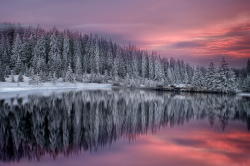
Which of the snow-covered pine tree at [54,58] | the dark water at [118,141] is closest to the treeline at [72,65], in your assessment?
the snow-covered pine tree at [54,58]

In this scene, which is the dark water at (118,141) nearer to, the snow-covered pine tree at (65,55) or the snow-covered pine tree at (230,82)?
the snow-covered pine tree at (230,82)

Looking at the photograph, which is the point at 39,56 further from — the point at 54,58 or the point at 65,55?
the point at 65,55

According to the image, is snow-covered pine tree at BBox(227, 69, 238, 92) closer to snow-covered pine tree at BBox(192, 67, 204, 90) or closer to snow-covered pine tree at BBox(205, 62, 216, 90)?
snow-covered pine tree at BBox(205, 62, 216, 90)

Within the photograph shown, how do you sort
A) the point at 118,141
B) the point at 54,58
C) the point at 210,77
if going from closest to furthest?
the point at 118,141, the point at 210,77, the point at 54,58

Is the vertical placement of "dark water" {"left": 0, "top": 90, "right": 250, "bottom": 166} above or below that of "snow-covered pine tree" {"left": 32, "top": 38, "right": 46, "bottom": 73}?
below

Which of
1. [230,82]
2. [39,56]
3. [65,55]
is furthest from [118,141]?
[65,55]

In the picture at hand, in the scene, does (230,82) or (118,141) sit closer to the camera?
(118,141)

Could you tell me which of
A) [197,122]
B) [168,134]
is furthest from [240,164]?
[197,122]

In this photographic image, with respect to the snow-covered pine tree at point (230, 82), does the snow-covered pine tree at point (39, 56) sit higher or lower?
higher

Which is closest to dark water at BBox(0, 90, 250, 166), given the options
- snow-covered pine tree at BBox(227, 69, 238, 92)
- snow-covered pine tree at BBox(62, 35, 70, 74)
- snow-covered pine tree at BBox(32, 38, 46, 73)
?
snow-covered pine tree at BBox(227, 69, 238, 92)

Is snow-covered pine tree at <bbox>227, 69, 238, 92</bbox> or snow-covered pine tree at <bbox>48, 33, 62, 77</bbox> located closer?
snow-covered pine tree at <bbox>227, 69, 238, 92</bbox>

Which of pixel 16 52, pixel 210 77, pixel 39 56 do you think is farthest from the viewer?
pixel 39 56

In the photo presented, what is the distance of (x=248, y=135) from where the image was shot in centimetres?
1877

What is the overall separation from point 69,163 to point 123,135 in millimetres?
6364
